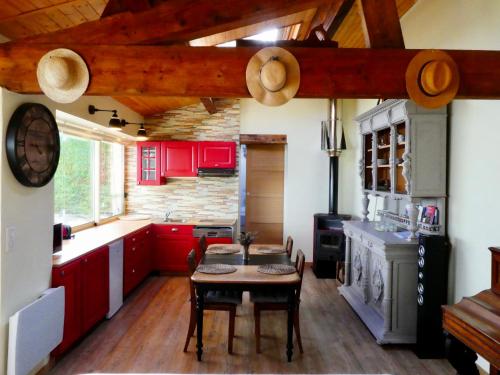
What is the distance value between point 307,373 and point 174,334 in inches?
53.7

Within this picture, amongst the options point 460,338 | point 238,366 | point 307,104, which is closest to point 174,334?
point 238,366

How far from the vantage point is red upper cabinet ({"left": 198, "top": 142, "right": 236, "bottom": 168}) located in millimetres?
5430

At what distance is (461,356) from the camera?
6.97 feet

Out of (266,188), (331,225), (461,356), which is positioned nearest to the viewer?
(461,356)

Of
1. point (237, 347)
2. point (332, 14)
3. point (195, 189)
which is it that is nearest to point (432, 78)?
point (332, 14)

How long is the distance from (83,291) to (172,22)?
2455 mm

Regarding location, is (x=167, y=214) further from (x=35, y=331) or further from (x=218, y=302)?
(x=35, y=331)

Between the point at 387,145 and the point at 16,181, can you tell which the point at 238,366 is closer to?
the point at 16,181

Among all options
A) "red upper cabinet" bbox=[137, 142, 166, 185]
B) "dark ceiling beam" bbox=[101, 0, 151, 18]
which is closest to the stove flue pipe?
"red upper cabinet" bbox=[137, 142, 166, 185]

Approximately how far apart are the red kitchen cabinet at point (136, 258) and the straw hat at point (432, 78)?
3464mm

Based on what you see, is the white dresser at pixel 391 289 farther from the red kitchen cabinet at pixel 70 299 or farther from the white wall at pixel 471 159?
the red kitchen cabinet at pixel 70 299

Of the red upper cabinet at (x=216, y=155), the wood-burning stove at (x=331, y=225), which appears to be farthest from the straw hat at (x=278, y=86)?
the wood-burning stove at (x=331, y=225)

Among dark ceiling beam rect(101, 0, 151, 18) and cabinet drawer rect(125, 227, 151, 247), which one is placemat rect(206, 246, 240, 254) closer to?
cabinet drawer rect(125, 227, 151, 247)

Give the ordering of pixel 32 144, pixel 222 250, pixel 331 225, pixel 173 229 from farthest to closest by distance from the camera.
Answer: pixel 331 225, pixel 173 229, pixel 222 250, pixel 32 144
